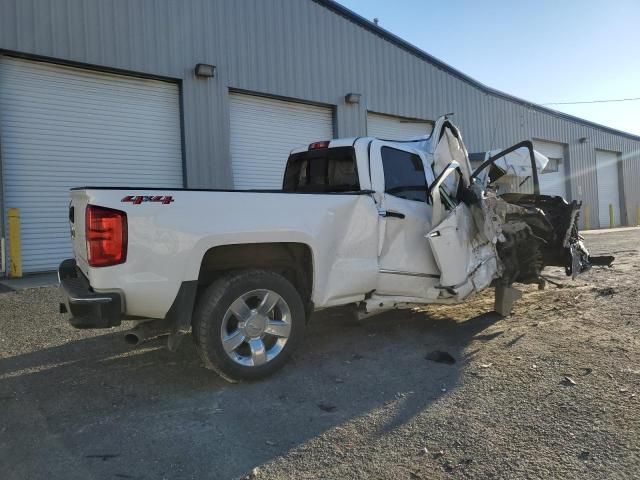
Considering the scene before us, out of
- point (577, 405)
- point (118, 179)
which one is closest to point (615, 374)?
point (577, 405)

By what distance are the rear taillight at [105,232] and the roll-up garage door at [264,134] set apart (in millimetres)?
8884

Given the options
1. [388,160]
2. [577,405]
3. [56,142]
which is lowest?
[577,405]

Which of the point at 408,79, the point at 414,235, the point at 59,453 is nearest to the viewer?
the point at 59,453

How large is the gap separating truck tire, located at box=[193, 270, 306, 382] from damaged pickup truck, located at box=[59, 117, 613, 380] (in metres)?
0.01

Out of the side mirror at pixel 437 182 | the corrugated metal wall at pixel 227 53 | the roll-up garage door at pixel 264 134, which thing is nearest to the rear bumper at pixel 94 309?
the side mirror at pixel 437 182

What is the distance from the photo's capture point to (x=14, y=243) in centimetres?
951

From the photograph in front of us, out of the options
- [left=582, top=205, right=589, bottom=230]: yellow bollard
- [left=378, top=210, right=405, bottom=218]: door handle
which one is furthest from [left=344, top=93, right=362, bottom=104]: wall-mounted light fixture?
[left=582, top=205, right=589, bottom=230]: yellow bollard

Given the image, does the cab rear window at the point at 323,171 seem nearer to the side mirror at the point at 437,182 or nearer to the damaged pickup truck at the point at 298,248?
the damaged pickup truck at the point at 298,248

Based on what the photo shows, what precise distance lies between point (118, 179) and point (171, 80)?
8.73 ft

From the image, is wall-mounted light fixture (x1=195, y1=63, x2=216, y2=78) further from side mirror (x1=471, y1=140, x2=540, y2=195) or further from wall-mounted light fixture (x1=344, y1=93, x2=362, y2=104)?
side mirror (x1=471, y1=140, x2=540, y2=195)

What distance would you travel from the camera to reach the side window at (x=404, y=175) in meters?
5.04

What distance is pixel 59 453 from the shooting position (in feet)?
9.82

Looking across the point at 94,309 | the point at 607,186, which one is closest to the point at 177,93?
the point at 94,309

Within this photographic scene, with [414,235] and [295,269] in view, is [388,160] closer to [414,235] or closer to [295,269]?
[414,235]
